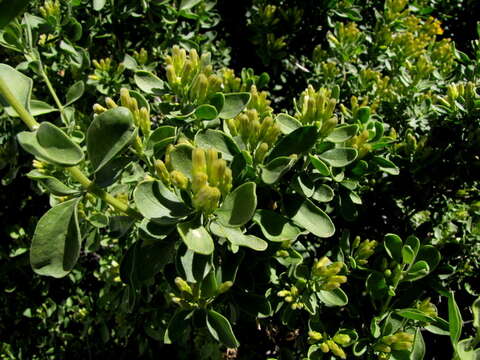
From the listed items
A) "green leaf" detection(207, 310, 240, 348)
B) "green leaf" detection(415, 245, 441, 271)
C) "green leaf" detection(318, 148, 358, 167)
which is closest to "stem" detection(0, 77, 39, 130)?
"green leaf" detection(207, 310, 240, 348)

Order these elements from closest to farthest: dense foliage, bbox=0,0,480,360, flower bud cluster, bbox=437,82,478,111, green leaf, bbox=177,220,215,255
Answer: green leaf, bbox=177,220,215,255, dense foliage, bbox=0,0,480,360, flower bud cluster, bbox=437,82,478,111

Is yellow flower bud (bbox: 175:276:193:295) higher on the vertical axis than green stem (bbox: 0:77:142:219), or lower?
lower

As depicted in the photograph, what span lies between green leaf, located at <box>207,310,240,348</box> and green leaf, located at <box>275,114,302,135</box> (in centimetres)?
62

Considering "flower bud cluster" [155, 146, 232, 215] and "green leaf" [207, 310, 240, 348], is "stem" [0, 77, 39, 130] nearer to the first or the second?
"flower bud cluster" [155, 146, 232, 215]

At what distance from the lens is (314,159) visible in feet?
4.24

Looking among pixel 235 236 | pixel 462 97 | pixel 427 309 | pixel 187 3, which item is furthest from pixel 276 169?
pixel 187 3

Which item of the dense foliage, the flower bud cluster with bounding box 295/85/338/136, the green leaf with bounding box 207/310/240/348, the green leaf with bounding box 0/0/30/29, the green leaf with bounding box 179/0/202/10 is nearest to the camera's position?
the green leaf with bounding box 0/0/30/29

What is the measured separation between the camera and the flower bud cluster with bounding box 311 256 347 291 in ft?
4.54

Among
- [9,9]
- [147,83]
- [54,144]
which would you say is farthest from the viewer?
[147,83]

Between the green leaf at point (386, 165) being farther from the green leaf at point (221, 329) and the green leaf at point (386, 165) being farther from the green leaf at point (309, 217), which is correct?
the green leaf at point (221, 329)

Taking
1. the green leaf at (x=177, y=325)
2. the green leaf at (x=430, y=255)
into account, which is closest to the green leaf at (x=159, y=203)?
the green leaf at (x=177, y=325)

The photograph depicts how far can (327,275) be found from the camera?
143 cm

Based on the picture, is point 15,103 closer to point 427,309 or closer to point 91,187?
point 91,187

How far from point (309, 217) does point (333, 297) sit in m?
0.39
